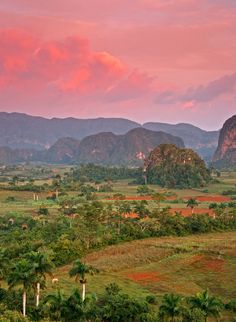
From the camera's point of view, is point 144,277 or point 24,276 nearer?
point 24,276

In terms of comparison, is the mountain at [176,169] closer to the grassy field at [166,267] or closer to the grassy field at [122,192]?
the grassy field at [122,192]

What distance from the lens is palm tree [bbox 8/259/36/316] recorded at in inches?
1547

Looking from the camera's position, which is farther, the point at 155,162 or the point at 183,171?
the point at 155,162

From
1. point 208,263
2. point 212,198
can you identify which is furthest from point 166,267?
point 212,198

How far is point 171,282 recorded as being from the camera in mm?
57281

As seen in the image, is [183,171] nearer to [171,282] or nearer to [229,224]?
[229,224]

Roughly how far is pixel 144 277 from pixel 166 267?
559 cm

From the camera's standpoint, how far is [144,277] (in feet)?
195

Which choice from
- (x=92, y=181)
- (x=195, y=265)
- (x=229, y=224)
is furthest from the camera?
(x=92, y=181)

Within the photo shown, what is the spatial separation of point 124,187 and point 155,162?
92.5ft

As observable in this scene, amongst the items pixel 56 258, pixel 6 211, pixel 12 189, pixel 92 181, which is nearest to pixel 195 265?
pixel 56 258

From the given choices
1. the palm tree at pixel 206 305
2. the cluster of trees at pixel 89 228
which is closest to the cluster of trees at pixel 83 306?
the palm tree at pixel 206 305

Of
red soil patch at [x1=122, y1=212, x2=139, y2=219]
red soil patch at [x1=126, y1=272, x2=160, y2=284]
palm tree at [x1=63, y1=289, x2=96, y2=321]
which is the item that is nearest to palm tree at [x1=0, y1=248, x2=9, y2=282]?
palm tree at [x1=63, y1=289, x2=96, y2=321]

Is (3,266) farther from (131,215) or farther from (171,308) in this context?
(131,215)
